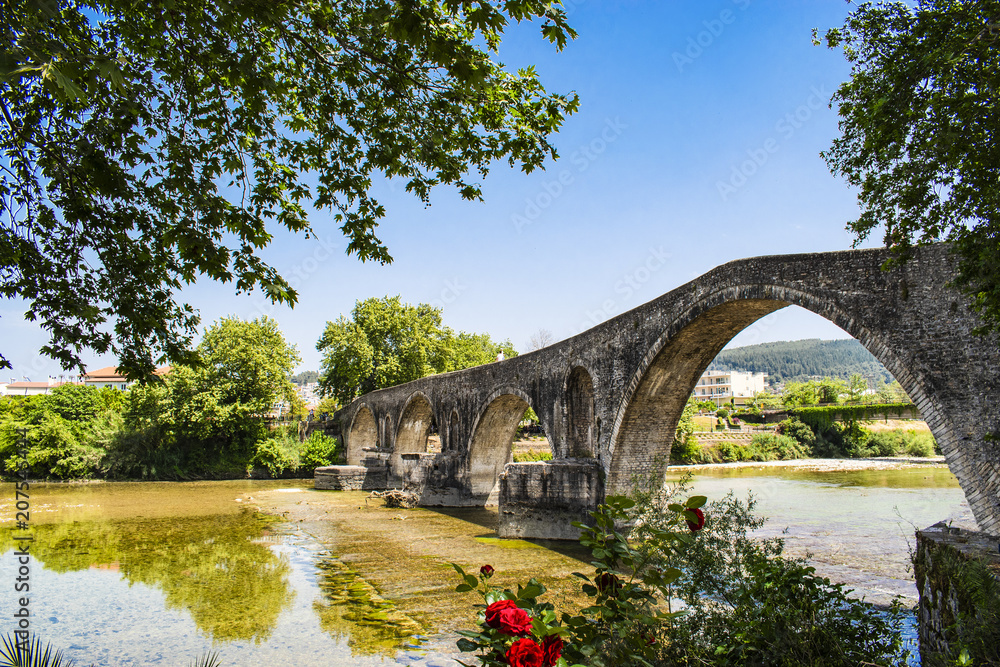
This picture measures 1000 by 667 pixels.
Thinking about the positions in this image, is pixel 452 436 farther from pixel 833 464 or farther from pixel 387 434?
pixel 833 464

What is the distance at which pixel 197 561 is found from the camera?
1052 cm

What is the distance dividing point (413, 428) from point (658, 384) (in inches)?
691

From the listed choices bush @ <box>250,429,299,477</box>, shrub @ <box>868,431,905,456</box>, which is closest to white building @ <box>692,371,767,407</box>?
shrub @ <box>868,431,905,456</box>

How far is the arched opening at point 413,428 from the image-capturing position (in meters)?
26.6

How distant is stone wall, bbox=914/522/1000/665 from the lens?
10.8ft

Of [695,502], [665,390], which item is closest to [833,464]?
[665,390]

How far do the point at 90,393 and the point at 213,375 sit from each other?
8.99 metres

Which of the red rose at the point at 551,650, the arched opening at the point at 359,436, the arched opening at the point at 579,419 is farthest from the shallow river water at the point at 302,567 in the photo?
the arched opening at the point at 359,436

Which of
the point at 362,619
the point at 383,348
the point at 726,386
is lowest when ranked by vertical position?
the point at 362,619

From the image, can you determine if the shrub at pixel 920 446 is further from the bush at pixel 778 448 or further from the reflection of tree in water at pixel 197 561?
the reflection of tree in water at pixel 197 561

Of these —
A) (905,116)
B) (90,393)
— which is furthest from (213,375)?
(905,116)

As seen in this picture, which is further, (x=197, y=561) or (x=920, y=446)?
(x=920, y=446)

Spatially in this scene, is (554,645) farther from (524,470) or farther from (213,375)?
(213,375)

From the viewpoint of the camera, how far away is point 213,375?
29.9m
